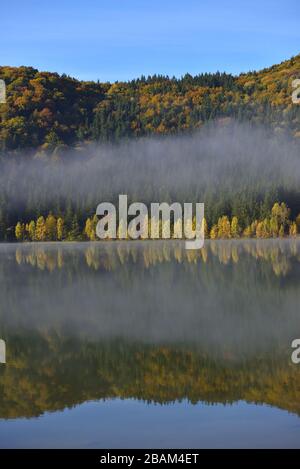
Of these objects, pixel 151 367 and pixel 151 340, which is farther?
pixel 151 340

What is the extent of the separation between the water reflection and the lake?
0.18 ft

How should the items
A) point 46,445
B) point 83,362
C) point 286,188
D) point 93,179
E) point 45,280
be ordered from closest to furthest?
point 46,445, point 83,362, point 45,280, point 286,188, point 93,179

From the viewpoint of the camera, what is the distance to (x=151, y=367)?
21406 mm

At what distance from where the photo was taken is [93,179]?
552 feet

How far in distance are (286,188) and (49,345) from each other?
11846 centimetres

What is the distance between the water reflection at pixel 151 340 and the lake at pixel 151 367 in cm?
6

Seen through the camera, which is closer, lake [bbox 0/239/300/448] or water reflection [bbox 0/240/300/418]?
lake [bbox 0/239/300/448]

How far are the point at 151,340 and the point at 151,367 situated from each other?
13.7 ft

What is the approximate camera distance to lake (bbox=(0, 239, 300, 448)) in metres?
15.7

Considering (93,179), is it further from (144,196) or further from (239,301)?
(239,301)

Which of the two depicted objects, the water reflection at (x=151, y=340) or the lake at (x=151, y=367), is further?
the water reflection at (x=151, y=340)

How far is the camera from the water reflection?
18.9 m

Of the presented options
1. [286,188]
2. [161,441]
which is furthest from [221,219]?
[161,441]

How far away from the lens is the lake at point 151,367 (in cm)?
1573
